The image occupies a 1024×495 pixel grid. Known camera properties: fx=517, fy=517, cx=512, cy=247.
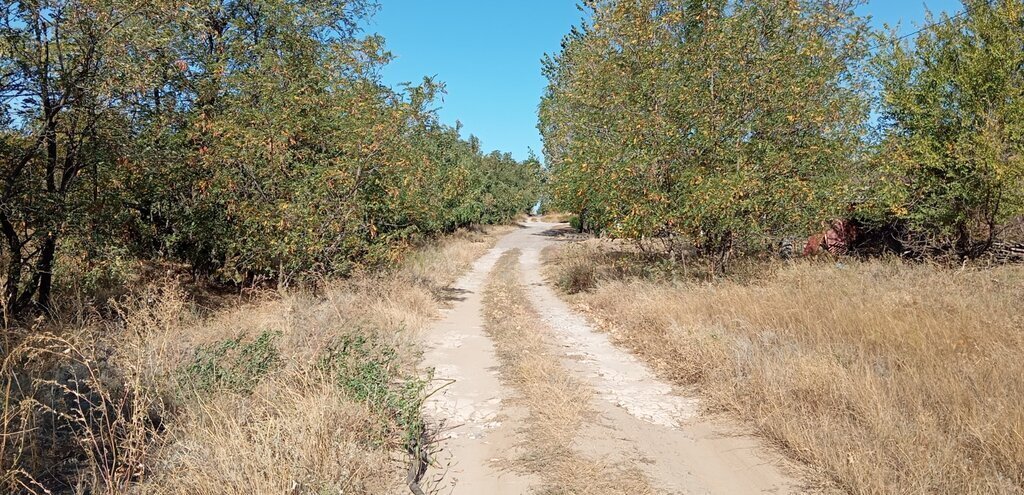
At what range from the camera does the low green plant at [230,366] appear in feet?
15.0

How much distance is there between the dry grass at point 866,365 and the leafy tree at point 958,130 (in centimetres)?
249

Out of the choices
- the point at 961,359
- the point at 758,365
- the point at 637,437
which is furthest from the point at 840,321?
the point at 637,437

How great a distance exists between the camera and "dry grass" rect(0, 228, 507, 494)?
3.21m

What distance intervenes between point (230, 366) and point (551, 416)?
3.19 metres

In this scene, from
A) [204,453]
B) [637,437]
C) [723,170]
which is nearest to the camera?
[204,453]

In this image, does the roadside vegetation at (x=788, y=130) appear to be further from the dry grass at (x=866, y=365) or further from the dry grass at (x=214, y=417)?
the dry grass at (x=214, y=417)

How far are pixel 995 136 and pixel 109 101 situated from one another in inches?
622

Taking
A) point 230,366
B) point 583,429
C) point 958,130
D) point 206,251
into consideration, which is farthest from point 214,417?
point 958,130

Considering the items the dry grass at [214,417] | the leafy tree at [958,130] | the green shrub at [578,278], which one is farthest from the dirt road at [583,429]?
the leafy tree at [958,130]

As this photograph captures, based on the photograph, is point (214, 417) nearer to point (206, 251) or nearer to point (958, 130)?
point (206, 251)

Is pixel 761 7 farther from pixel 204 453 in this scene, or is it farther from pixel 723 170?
pixel 204 453

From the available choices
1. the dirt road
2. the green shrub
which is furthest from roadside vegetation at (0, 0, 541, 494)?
the green shrub

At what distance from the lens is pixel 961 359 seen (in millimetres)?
4945

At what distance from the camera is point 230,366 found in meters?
5.10
